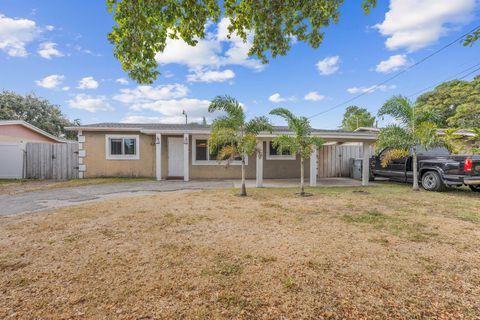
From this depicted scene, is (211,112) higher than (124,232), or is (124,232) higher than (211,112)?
(211,112)

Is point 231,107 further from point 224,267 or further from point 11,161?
point 11,161

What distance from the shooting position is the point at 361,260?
2957 mm

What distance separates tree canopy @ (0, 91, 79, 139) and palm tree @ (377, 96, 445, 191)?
91.6ft

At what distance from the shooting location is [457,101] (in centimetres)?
2475

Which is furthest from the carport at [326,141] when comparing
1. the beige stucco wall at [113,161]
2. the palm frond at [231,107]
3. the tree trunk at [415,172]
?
the beige stucco wall at [113,161]

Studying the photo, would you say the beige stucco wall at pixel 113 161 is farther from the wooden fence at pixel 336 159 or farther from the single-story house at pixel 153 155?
the wooden fence at pixel 336 159

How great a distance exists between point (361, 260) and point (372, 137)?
357 inches

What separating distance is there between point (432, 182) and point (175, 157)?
38.0ft

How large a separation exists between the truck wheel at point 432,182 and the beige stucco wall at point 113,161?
1243 centimetres

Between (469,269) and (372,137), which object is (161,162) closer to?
(372,137)

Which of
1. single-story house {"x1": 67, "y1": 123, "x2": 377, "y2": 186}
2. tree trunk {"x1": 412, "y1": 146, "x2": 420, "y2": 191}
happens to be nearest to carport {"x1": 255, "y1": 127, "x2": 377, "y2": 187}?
single-story house {"x1": 67, "y1": 123, "x2": 377, "y2": 186}

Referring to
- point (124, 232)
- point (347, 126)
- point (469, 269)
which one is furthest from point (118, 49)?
point (347, 126)

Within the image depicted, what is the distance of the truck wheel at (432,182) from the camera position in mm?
8312

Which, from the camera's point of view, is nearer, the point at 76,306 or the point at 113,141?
the point at 76,306
